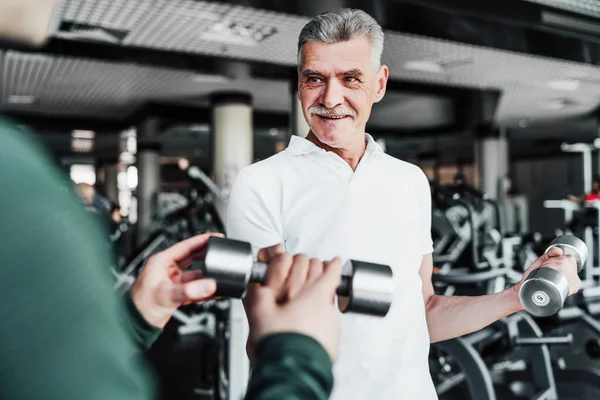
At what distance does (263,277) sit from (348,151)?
647 millimetres

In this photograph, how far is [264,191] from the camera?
106cm

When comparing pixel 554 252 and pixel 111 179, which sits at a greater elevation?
pixel 111 179

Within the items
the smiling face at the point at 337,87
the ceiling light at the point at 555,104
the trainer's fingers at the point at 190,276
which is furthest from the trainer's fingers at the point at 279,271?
the ceiling light at the point at 555,104

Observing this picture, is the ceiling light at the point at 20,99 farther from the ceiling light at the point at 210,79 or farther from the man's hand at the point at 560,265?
the man's hand at the point at 560,265

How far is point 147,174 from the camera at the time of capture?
1352 cm

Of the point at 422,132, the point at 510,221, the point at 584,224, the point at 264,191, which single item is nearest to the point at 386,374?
the point at 264,191

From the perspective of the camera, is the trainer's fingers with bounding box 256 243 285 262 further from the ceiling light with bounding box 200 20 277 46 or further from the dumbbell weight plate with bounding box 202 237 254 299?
the ceiling light with bounding box 200 20 277 46

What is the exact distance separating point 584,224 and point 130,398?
5.25m

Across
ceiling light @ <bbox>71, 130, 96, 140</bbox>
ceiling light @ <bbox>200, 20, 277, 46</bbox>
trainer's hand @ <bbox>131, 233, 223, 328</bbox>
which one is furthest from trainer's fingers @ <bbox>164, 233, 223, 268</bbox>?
ceiling light @ <bbox>71, 130, 96, 140</bbox>

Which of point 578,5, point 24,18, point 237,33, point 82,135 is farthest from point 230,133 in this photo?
point 24,18

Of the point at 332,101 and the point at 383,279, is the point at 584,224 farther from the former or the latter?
the point at 383,279

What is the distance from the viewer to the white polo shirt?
1.05 meters

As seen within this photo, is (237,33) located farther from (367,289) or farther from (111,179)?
(111,179)

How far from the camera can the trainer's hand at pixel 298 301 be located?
52 centimetres
